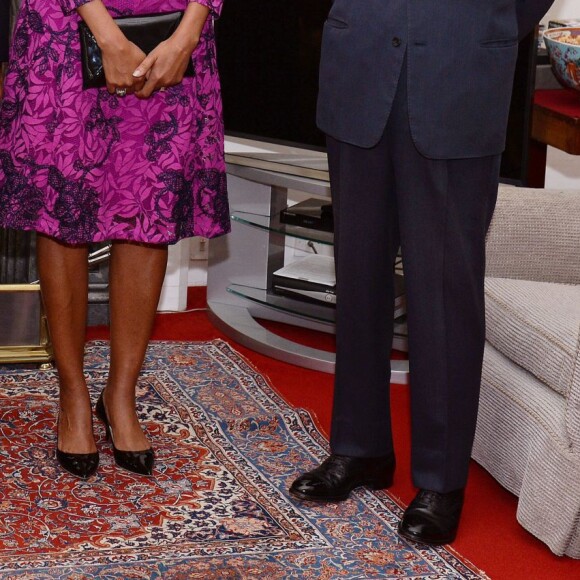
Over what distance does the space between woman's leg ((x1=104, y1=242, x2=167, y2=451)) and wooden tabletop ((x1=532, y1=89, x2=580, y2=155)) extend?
0.97 metres

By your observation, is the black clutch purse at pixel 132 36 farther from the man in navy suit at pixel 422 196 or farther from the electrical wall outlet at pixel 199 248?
the electrical wall outlet at pixel 199 248

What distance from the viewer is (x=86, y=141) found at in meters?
2.05

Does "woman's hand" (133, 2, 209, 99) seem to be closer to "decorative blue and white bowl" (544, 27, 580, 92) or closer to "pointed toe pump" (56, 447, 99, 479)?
"pointed toe pump" (56, 447, 99, 479)

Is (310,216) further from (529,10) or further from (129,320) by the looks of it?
(529,10)

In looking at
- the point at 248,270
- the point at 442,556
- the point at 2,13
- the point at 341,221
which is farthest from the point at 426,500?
the point at 248,270

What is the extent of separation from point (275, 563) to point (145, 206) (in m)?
0.71

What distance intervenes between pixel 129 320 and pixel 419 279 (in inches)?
24.8

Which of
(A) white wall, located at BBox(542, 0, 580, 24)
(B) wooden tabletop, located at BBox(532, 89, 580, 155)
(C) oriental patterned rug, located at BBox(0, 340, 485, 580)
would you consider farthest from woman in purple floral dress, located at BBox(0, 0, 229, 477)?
(A) white wall, located at BBox(542, 0, 580, 24)

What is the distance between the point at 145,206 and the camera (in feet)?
6.91

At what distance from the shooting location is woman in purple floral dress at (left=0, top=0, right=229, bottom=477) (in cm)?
202

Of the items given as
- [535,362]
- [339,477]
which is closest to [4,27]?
[339,477]

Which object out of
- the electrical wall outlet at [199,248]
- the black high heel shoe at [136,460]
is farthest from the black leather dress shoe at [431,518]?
the electrical wall outlet at [199,248]

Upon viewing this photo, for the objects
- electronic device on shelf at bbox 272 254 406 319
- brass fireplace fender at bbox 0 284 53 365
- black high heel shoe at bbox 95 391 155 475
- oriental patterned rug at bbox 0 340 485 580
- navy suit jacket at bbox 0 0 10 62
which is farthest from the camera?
electronic device on shelf at bbox 272 254 406 319

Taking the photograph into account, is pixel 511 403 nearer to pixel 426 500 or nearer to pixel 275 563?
pixel 426 500
